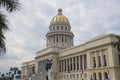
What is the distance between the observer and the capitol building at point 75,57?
52.2 m

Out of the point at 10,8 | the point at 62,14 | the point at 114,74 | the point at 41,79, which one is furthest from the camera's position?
the point at 62,14

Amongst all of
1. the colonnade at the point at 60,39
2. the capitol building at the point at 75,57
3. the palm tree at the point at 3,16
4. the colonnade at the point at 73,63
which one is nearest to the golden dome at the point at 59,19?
the capitol building at the point at 75,57

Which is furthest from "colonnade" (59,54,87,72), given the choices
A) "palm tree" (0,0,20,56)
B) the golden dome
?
"palm tree" (0,0,20,56)

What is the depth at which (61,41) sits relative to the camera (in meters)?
87.5

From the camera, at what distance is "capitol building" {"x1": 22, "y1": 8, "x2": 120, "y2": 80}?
52237mm

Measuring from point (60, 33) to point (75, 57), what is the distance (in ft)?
76.2

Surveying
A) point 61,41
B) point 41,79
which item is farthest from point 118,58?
point 61,41

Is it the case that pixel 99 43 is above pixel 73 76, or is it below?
above

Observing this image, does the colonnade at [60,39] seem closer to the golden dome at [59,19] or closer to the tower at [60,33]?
the tower at [60,33]

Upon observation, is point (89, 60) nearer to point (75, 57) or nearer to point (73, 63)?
point (75, 57)

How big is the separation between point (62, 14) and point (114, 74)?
53.1 meters

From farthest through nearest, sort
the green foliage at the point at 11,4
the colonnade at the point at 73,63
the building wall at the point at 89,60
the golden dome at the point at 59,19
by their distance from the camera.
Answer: the golden dome at the point at 59,19, the colonnade at the point at 73,63, the building wall at the point at 89,60, the green foliage at the point at 11,4

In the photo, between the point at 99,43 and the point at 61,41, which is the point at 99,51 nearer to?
the point at 99,43

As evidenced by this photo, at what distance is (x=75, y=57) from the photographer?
6850cm
